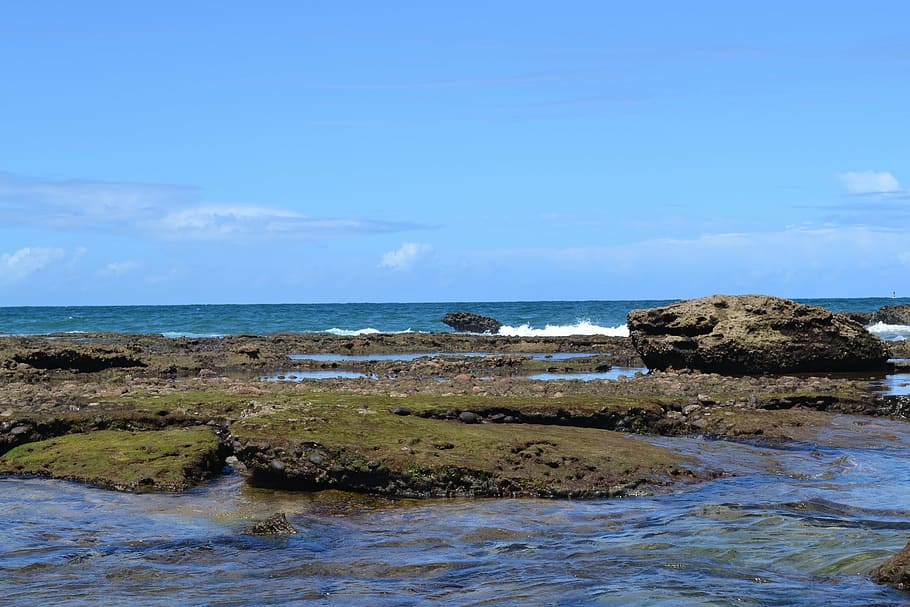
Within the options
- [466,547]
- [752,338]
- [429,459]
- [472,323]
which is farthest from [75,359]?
[472,323]

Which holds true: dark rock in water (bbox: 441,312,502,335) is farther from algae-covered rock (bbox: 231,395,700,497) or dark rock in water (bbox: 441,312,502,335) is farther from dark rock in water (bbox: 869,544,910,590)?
dark rock in water (bbox: 869,544,910,590)

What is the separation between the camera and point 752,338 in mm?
22359

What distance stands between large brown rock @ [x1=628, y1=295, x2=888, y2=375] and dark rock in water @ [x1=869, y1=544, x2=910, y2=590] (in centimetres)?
1569

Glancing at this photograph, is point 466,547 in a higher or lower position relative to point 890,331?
lower

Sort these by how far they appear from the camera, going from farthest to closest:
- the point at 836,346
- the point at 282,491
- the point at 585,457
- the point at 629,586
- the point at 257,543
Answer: the point at 836,346
the point at 585,457
the point at 282,491
the point at 257,543
the point at 629,586

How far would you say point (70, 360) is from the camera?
23.7m

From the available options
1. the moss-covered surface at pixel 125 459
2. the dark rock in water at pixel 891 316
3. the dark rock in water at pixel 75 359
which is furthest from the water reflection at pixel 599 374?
the dark rock in water at pixel 891 316

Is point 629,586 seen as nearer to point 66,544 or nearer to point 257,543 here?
point 257,543

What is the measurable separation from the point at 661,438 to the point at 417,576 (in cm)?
626

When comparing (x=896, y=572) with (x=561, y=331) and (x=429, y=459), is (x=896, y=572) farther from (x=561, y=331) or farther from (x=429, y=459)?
(x=561, y=331)

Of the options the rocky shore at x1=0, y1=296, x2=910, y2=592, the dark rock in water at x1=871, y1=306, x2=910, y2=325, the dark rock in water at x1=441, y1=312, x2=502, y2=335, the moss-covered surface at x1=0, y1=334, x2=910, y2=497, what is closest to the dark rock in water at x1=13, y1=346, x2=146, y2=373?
the moss-covered surface at x1=0, y1=334, x2=910, y2=497

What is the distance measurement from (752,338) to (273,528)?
1657 cm

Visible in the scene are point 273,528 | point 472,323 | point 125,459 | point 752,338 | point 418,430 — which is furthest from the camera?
point 472,323

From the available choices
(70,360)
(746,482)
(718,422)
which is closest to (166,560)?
(746,482)
